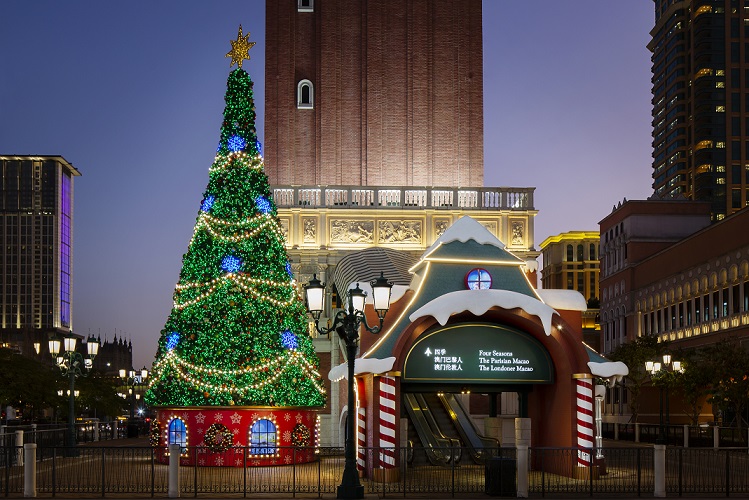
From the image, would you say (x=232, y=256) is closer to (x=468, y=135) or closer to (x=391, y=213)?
(x=391, y=213)

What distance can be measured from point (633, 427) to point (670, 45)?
102520mm

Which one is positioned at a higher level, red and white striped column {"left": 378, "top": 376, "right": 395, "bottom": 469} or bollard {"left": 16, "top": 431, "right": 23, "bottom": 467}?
red and white striped column {"left": 378, "top": 376, "right": 395, "bottom": 469}

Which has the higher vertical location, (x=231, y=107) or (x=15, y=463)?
(x=231, y=107)

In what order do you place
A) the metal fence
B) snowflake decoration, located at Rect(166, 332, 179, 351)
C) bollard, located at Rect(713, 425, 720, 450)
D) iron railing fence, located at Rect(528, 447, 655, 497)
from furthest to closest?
1. bollard, located at Rect(713, 425, 720, 450)
2. snowflake decoration, located at Rect(166, 332, 179, 351)
3. iron railing fence, located at Rect(528, 447, 655, 497)
4. the metal fence

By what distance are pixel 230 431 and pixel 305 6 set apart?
33.6 m

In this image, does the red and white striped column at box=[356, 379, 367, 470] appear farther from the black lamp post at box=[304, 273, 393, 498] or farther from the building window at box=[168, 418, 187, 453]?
the building window at box=[168, 418, 187, 453]

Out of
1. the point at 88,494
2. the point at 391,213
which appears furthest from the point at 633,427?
the point at 88,494

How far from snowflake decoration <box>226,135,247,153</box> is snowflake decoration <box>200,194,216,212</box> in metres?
1.60

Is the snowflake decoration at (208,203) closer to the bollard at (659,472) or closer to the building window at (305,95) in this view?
the bollard at (659,472)

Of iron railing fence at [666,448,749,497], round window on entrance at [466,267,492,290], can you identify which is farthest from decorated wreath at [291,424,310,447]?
iron railing fence at [666,448,749,497]

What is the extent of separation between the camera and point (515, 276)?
28.0 metres

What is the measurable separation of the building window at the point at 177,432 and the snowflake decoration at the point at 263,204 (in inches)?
267

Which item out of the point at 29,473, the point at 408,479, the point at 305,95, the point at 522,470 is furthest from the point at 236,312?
Answer: the point at 305,95

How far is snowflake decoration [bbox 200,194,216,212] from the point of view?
3212 cm
